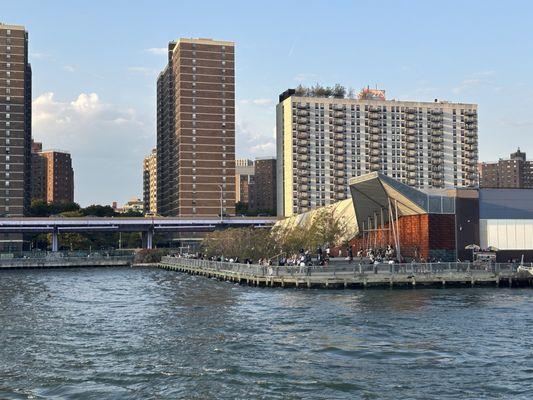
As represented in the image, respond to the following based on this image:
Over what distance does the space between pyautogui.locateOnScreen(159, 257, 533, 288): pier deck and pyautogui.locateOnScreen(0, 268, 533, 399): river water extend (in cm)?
772

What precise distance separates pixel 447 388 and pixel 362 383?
3401 millimetres

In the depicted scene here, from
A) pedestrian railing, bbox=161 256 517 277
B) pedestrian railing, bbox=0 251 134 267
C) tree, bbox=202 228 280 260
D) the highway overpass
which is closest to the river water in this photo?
pedestrian railing, bbox=161 256 517 277

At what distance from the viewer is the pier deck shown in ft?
227

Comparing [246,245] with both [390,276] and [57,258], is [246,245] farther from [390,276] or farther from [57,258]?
[390,276]

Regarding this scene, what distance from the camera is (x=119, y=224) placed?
17162 cm

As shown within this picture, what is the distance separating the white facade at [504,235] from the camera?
91.9m

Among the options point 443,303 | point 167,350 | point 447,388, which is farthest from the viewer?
point 443,303

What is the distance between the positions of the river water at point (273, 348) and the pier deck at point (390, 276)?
7.72 meters

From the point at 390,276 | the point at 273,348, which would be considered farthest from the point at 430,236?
the point at 273,348

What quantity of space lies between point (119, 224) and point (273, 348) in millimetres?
140522

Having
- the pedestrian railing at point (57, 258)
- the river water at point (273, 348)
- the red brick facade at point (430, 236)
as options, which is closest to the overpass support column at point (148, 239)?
the pedestrian railing at point (57, 258)

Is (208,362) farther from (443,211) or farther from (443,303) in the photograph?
(443,211)

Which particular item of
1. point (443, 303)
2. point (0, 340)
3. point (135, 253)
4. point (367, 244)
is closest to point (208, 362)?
point (0, 340)

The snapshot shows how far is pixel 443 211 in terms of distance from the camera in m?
91.7
